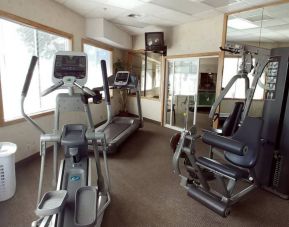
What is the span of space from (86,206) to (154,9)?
3.65 m

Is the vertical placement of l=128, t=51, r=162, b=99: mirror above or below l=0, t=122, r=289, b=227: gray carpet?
above

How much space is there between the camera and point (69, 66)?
2000 millimetres

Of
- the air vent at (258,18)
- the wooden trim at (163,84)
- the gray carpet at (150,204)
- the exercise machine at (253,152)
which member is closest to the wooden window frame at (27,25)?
the gray carpet at (150,204)

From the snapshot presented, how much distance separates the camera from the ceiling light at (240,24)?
154 inches

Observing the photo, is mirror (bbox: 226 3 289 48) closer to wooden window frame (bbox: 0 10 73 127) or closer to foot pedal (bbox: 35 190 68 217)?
wooden window frame (bbox: 0 10 73 127)

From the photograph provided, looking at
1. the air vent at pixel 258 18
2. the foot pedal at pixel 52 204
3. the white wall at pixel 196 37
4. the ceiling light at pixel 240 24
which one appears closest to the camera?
the foot pedal at pixel 52 204

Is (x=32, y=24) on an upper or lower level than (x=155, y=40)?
lower

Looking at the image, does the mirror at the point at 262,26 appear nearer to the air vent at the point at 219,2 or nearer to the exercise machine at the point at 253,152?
the air vent at the point at 219,2

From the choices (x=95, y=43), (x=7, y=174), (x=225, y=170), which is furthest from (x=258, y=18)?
(x=7, y=174)

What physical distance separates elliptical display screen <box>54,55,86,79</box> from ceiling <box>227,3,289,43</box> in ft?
10.8

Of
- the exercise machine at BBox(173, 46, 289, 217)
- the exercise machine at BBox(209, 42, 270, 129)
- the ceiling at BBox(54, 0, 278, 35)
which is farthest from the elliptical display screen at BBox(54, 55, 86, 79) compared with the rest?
the ceiling at BBox(54, 0, 278, 35)

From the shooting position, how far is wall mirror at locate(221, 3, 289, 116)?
3.36 metres

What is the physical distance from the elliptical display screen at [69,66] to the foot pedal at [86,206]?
1074 millimetres

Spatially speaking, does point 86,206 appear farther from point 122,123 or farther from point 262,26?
point 262,26
